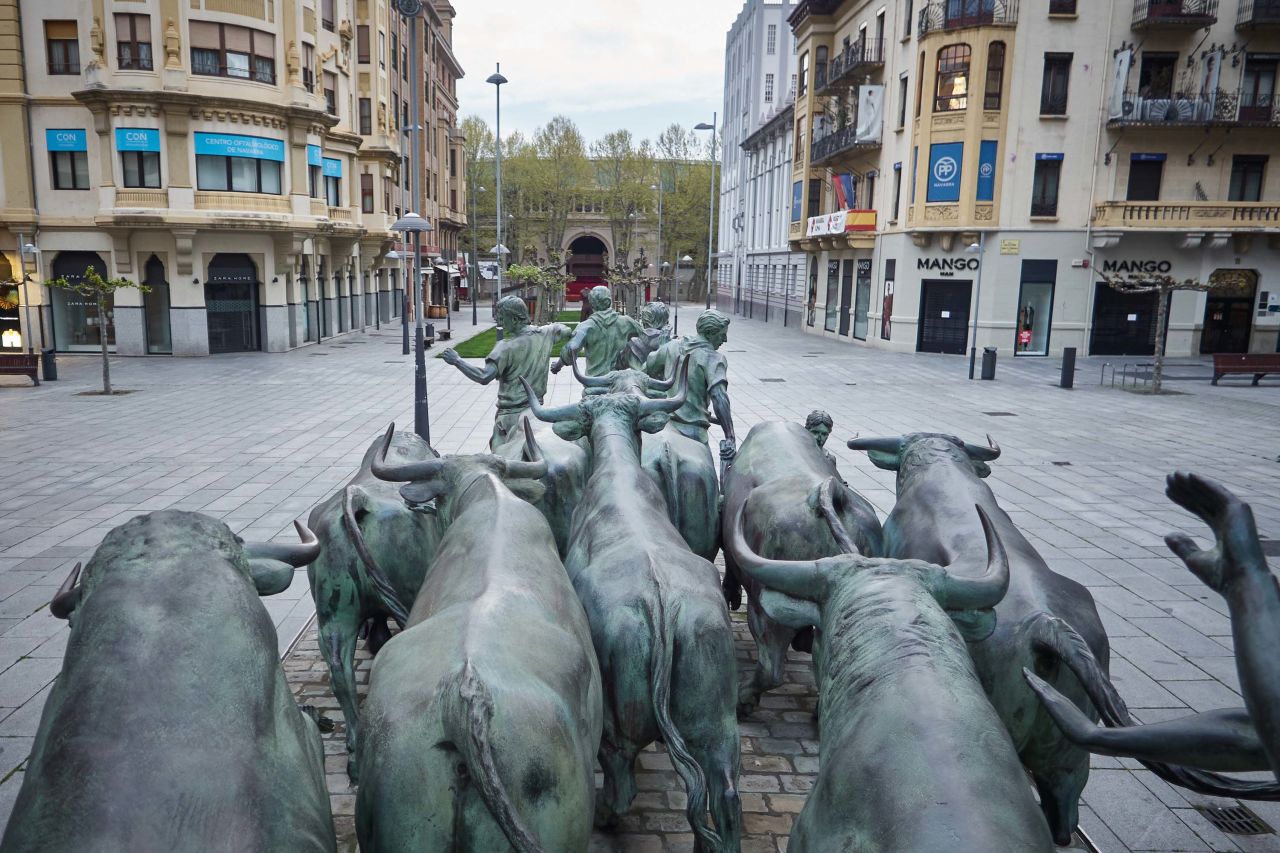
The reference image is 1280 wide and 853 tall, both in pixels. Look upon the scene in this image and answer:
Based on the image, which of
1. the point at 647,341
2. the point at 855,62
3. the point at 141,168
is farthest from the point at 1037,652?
the point at 855,62

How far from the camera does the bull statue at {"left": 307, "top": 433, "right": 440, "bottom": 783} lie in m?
5.70

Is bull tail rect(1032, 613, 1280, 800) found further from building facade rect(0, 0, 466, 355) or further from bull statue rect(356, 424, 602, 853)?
building facade rect(0, 0, 466, 355)

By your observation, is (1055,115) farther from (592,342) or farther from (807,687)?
(807,687)

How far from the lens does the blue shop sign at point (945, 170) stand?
32.2m

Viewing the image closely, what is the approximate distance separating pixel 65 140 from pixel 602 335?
2682 centimetres

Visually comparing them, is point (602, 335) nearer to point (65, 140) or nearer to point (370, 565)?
point (370, 565)

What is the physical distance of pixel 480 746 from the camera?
3141 mm

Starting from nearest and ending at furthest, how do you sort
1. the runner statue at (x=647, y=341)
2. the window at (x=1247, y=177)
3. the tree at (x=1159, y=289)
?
the runner statue at (x=647, y=341), the tree at (x=1159, y=289), the window at (x=1247, y=177)

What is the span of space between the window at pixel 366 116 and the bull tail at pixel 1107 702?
4285 centimetres

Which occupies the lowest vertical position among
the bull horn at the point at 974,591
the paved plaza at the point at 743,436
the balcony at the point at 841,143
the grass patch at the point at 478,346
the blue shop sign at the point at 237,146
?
the paved plaza at the point at 743,436

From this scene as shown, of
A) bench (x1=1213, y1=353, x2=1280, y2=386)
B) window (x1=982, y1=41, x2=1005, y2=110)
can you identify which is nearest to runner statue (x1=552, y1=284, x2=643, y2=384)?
bench (x1=1213, y1=353, x2=1280, y2=386)

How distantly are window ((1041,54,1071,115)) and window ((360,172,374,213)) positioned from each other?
2888cm

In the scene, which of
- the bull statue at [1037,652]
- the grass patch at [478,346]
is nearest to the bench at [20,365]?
the grass patch at [478,346]

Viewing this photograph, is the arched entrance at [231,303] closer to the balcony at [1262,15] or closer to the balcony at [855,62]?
the balcony at [855,62]
